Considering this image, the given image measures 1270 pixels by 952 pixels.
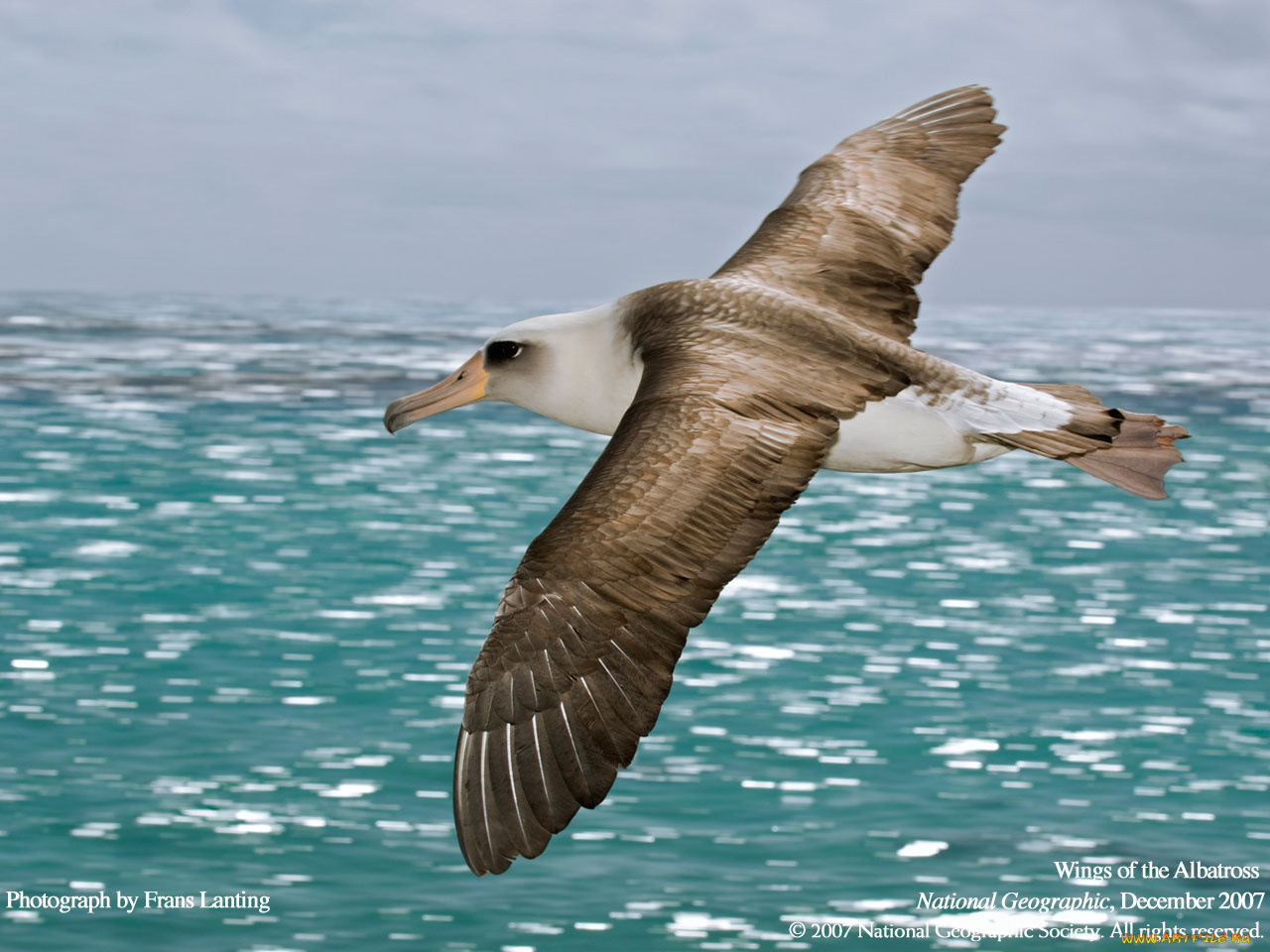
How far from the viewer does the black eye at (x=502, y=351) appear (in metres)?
7.85

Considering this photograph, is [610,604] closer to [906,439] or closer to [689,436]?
[689,436]

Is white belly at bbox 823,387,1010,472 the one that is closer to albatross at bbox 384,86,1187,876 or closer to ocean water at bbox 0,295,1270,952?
albatross at bbox 384,86,1187,876

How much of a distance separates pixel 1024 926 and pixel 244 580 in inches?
852

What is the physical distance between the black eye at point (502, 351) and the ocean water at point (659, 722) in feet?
47.8

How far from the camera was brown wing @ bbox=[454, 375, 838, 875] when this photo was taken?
526cm

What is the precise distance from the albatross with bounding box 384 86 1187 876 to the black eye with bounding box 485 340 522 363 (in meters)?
0.01

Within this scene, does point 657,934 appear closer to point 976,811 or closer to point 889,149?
point 976,811

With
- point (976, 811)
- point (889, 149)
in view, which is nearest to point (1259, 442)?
point (976, 811)

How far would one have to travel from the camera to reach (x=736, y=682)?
32.8 m

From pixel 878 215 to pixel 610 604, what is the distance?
14.5ft

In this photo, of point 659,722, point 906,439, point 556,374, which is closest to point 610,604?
A: point 906,439

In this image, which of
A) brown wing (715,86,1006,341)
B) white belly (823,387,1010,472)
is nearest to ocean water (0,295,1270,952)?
brown wing (715,86,1006,341)

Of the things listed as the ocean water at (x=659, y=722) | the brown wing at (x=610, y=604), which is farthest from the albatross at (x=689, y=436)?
the ocean water at (x=659, y=722)

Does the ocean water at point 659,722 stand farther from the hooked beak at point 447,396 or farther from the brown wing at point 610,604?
the brown wing at point 610,604
